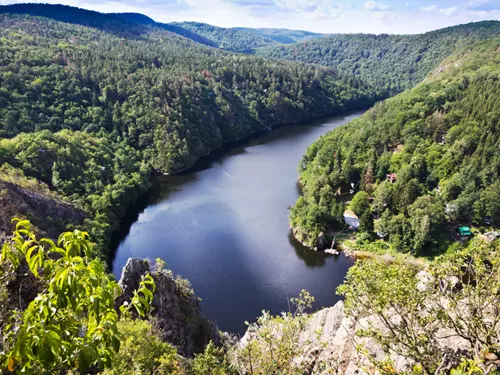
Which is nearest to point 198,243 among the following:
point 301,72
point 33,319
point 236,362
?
point 236,362

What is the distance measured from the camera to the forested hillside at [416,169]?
4866 centimetres

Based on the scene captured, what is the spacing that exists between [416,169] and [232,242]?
31.9 metres

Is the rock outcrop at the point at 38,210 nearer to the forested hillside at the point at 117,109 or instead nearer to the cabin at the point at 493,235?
the forested hillside at the point at 117,109

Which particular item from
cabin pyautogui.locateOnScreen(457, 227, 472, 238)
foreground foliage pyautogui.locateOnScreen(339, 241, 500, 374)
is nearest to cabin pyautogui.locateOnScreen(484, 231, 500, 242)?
cabin pyautogui.locateOnScreen(457, 227, 472, 238)

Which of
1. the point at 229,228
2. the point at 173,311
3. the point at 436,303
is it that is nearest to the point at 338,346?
the point at 436,303

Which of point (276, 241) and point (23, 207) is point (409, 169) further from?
point (23, 207)

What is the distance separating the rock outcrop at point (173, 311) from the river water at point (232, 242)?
38.4ft

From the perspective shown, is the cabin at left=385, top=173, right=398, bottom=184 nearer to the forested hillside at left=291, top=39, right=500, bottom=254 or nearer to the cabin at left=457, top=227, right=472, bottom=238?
the forested hillside at left=291, top=39, right=500, bottom=254

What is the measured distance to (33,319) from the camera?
3695mm

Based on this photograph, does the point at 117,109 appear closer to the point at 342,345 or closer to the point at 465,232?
the point at 465,232

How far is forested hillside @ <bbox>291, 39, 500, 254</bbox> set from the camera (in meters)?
48.7

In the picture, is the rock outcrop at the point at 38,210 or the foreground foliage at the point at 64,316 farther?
the rock outcrop at the point at 38,210

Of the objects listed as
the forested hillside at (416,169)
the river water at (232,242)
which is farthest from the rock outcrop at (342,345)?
the forested hillside at (416,169)

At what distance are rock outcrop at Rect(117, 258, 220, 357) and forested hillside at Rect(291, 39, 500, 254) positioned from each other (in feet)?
88.5
